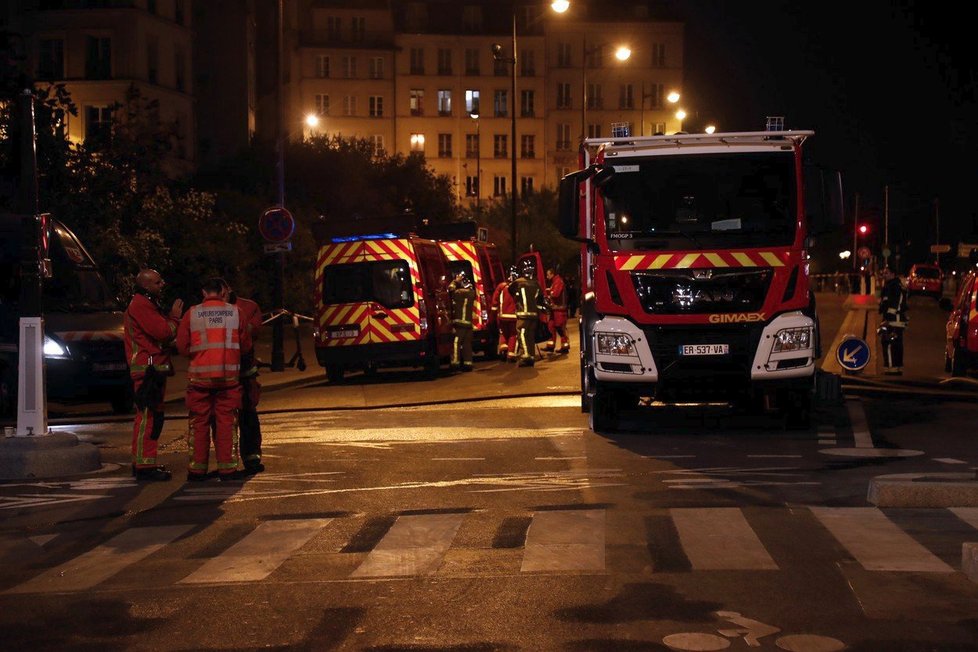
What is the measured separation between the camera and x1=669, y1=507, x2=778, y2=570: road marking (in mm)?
8352

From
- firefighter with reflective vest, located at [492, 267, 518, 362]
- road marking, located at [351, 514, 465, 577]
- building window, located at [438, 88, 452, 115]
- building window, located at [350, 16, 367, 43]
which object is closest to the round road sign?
firefighter with reflective vest, located at [492, 267, 518, 362]

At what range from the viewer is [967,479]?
11008mm

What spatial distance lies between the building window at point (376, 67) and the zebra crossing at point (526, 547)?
9075 centimetres

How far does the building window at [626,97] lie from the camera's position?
104688mm

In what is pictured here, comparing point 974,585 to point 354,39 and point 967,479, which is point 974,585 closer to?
point 967,479

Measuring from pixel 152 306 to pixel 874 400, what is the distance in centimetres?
1012

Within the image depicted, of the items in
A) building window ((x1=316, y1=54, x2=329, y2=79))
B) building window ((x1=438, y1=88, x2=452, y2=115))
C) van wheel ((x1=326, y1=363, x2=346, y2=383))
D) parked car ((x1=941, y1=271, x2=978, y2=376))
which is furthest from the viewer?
building window ((x1=438, y1=88, x2=452, y2=115))

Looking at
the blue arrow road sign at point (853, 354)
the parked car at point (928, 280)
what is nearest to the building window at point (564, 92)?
the parked car at point (928, 280)

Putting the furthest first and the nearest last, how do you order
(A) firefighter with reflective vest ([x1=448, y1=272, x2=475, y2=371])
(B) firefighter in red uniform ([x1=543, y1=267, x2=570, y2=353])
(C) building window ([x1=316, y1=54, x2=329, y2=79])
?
1. (C) building window ([x1=316, y1=54, x2=329, y2=79])
2. (B) firefighter in red uniform ([x1=543, y1=267, x2=570, y2=353])
3. (A) firefighter with reflective vest ([x1=448, y1=272, x2=475, y2=371])

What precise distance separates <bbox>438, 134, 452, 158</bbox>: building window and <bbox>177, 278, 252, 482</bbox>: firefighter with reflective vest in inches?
3523

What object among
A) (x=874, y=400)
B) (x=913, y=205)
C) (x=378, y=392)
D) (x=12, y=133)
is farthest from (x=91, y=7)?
(x=913, y=205)

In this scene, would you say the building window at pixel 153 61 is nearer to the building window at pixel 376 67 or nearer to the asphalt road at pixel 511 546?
the building window at pixel 376 67

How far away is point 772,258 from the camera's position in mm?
14750

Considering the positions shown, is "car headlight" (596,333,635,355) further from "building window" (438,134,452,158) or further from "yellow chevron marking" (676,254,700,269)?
"building window" (438,134,452,158)
